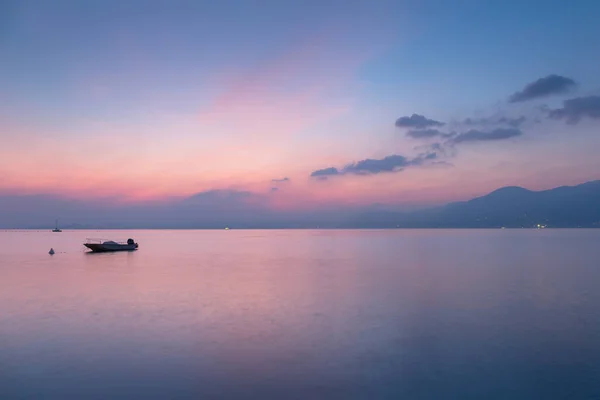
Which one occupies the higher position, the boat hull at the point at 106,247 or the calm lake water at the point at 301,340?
the boat hull at the point at 106,247

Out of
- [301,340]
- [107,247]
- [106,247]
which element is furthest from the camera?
[107,247]

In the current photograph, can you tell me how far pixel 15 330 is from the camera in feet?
85.9

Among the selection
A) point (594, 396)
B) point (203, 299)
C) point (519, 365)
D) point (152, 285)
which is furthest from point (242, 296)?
point (594, 396)

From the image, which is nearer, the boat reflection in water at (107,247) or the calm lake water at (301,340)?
the calm lake water at (301,340)

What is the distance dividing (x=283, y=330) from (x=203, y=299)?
13.8 m

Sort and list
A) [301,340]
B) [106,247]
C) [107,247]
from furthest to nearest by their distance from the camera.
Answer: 1. [107,247]
2. [106,247]
3. [301,340]

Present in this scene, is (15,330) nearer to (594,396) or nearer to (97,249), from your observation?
(594,396)

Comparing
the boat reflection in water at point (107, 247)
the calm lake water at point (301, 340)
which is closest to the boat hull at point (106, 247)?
the boat reflection in water at point (107, 247)

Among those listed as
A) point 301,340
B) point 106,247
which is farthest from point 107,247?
point 301,340

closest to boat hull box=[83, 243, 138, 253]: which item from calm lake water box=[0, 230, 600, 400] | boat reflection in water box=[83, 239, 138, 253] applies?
boat reflection in water box=[83, 239, 138, 253]

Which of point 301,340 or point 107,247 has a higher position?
point 107,247

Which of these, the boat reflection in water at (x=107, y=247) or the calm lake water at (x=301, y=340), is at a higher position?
the boat reflection in water at (x=107, y=247)

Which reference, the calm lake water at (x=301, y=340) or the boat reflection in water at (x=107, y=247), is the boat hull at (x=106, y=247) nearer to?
the boat reflection in water at (x=107, y=247)

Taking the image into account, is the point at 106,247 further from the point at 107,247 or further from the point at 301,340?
the point at 301,340
